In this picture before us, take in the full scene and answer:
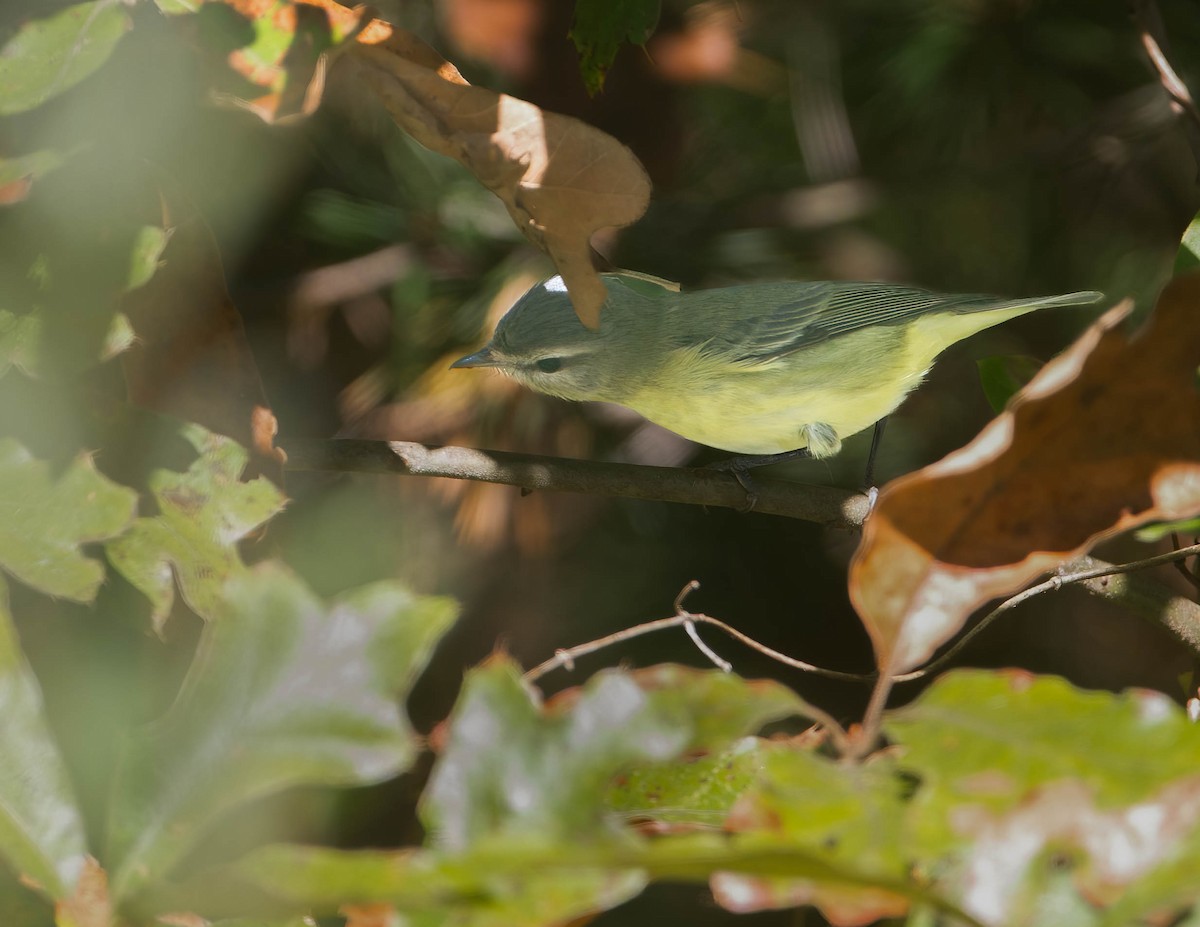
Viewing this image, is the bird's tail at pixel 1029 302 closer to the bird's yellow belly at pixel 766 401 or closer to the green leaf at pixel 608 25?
the bird's yellow belly at pixel 766 401

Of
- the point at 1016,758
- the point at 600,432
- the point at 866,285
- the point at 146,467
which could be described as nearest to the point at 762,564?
the point at 600,432

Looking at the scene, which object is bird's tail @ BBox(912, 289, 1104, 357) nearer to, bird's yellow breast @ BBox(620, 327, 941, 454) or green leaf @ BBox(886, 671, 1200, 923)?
bird's yellow breast @ BBox(620, 327, 941, 454)

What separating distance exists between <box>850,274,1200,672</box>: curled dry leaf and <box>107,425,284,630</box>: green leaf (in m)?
0.59

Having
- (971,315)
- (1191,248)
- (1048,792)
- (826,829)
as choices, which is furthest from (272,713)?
(971,315)

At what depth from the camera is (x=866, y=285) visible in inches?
113

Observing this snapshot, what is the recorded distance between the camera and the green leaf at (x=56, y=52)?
1.00 meters

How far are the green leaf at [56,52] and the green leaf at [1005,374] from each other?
3.84ft

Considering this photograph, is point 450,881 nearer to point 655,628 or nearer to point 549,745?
point 549,745

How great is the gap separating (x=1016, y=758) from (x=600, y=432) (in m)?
2.98

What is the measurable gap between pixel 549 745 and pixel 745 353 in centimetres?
206

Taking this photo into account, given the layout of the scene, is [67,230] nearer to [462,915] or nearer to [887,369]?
[462,915]

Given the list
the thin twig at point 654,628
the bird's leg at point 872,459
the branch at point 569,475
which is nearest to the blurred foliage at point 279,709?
the thin twig at point 654,628

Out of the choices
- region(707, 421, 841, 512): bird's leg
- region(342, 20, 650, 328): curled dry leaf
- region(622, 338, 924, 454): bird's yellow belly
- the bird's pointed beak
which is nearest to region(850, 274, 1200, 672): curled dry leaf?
region(342, 20, 650, 328): curled dry leaf

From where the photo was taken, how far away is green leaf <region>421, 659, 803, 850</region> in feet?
2.25
